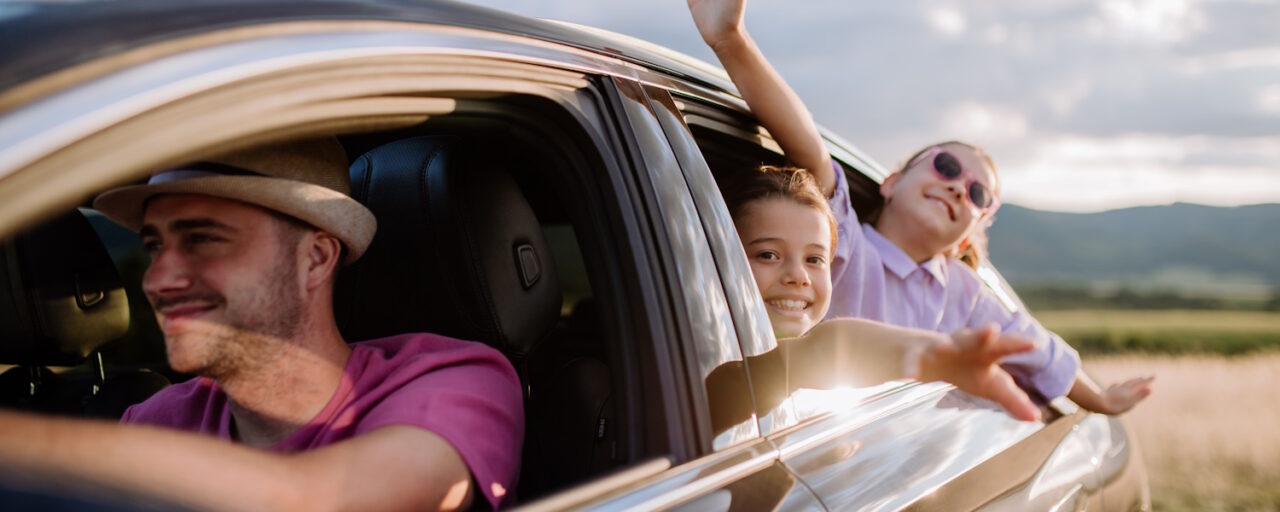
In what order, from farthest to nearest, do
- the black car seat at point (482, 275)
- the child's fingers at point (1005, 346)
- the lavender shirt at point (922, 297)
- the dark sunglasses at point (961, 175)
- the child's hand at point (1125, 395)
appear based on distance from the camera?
1. the dark sunglasses at point (961, 175)
2. the child's hand at point (1125, 395)
3. the lavender shirt at point (922, 297)
4. the black car seat at point (482, 275)
5. the child's fingers at point (1005, 346)

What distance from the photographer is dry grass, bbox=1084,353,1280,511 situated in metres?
8.04

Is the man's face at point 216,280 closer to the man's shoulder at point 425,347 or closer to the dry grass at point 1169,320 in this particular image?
the man's shoulder at point 425,347

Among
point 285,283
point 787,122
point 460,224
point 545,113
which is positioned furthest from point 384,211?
point 787,122

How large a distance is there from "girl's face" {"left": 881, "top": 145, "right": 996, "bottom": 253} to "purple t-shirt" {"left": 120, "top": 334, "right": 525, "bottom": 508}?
1.63 m

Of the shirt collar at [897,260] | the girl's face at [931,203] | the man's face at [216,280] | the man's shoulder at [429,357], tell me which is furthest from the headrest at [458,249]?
the girl's face at [931,203]

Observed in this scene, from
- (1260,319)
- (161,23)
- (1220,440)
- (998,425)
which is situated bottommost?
(1260,319)

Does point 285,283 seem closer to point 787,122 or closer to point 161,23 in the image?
point 161,23

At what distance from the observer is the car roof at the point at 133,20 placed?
974mm

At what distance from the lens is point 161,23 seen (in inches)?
42.8

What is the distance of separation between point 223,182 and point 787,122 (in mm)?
1261

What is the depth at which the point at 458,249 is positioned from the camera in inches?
79.1

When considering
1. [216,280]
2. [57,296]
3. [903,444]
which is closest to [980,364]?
[903,444]

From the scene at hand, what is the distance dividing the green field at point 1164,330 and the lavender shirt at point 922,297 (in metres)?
25.4

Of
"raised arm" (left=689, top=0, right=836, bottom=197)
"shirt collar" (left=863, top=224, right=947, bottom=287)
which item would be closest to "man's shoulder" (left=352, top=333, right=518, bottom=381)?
"raised arm" (left=689, top=0, right=836, bottom=197)
